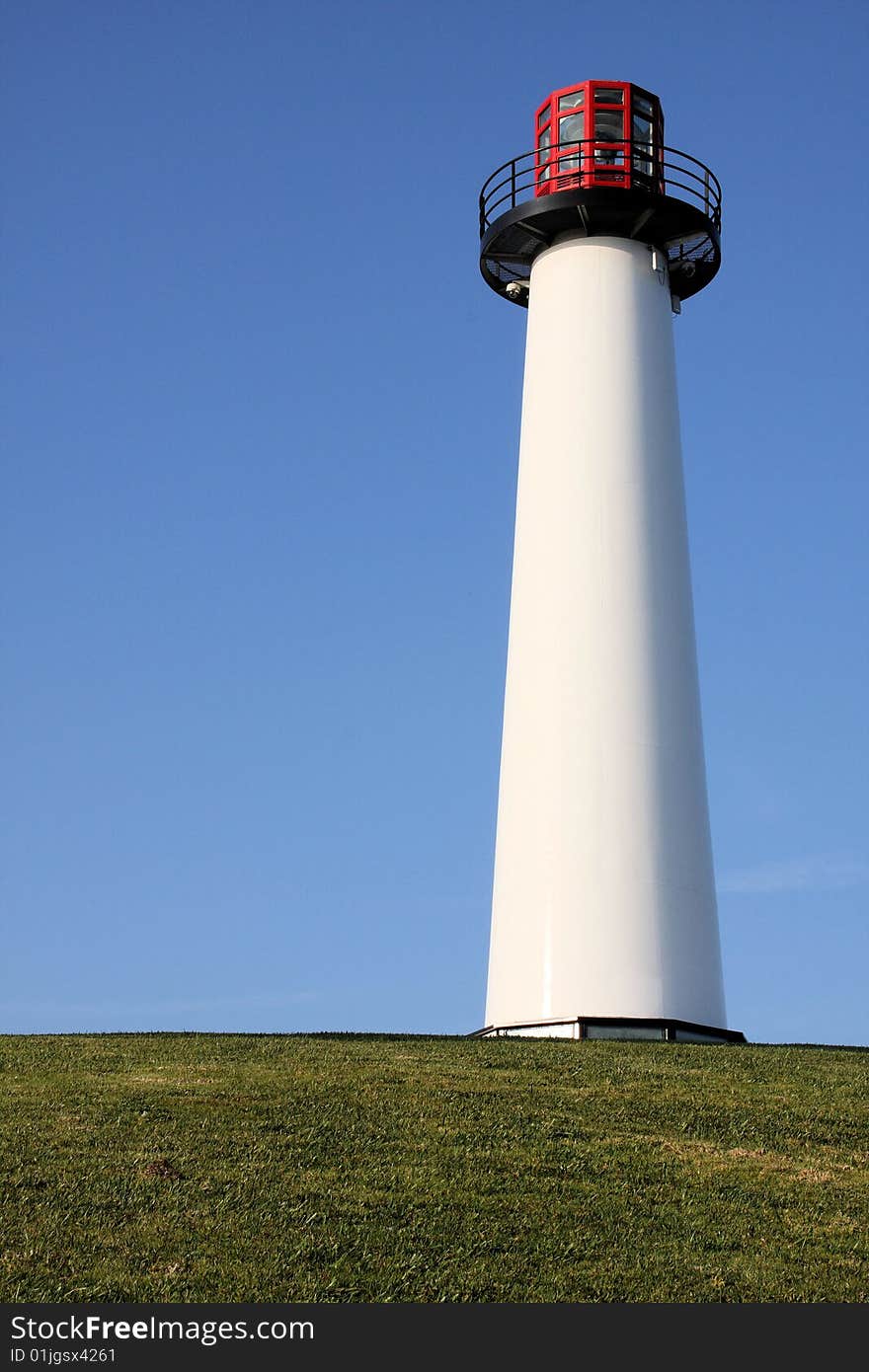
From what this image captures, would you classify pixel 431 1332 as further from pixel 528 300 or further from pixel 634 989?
pixel 528 300

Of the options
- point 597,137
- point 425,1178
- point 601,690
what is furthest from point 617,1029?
point 597,137

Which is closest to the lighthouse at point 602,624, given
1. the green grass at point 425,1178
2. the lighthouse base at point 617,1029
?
the lighthouse base at point 617,1029

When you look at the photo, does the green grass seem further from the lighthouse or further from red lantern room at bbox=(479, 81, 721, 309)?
red lantern room at bbox=(479, 81, 721, 309)

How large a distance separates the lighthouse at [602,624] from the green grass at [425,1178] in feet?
13.8

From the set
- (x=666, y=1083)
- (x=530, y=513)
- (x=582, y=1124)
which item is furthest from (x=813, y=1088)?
(x=530, y=513)

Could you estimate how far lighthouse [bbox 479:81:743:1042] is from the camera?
2519cm

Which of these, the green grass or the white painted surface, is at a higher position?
the white painted surface

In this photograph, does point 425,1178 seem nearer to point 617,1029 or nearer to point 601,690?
point 617,1029

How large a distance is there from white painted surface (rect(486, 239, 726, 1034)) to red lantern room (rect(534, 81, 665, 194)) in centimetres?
127

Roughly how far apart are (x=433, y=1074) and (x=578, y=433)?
40.9 ft

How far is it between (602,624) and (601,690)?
3.79ft

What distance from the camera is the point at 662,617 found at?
88.1 ft

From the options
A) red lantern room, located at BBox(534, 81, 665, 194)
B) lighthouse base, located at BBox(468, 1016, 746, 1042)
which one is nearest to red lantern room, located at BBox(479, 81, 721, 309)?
red lantern room, located at BBox(534, 81, 665, 194)

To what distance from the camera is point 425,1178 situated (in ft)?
49.0
